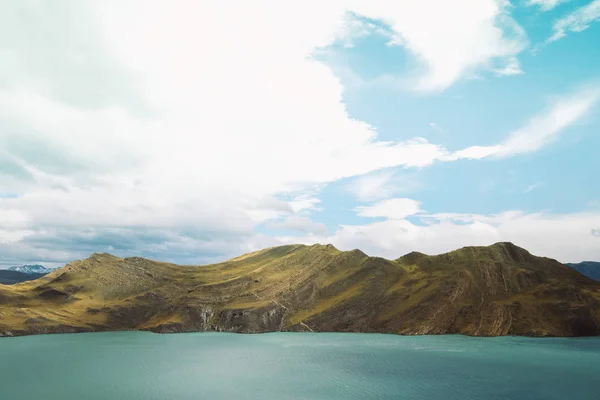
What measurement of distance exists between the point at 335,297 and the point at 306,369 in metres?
90.5

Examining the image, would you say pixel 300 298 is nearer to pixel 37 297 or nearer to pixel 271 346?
pixel 271 346

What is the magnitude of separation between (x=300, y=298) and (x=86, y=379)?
106 meters

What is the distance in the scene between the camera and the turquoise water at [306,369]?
5575 centimetres

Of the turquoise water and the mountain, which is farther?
the mountain

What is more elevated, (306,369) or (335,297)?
(335,297)

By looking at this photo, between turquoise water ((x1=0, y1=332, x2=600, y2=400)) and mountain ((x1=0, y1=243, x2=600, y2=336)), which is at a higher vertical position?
mountain ((x1=0, y1=243, x2=600, y2=336))

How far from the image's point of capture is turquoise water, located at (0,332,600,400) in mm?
55750

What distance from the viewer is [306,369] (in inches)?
2894

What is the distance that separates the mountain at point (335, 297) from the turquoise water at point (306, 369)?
1647 centimetres

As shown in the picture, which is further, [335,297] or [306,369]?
[335,297]

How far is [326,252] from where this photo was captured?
19725cm

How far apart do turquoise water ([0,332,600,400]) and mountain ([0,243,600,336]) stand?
54.0 ft

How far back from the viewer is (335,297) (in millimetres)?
162625

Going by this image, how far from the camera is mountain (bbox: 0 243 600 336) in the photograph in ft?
440
